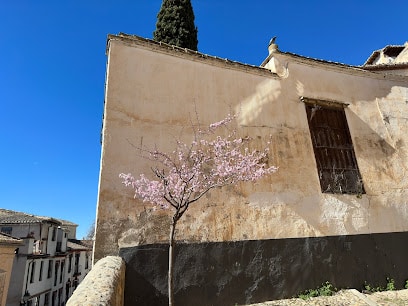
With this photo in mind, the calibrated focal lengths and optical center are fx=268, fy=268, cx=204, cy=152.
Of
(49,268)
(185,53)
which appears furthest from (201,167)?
(49,268)

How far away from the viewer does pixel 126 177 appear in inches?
203

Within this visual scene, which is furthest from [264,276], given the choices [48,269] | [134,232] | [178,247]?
[48,269]

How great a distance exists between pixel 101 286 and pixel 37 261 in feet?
70.4

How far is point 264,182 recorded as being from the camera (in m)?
6.28

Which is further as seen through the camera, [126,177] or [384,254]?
[384,254]

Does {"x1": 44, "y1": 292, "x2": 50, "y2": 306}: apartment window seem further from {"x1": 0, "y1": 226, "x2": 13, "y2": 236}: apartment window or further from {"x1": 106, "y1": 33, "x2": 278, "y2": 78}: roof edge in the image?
{"x1": 106, "y1": 33, "x2": 278, "y2": 78}: roof edge

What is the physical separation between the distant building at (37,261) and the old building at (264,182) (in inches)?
566

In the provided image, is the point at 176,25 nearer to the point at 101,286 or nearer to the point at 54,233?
the point at 101,286

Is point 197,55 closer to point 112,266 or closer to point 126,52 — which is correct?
point 126,52

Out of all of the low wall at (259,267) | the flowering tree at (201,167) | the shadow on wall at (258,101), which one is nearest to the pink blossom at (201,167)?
Answer: the flowering tree at (201,167)

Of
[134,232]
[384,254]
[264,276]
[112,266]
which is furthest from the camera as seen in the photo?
[384,254]

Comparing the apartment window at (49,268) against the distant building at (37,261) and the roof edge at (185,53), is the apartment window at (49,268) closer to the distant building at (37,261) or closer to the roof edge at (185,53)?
the distant building at (37,261)

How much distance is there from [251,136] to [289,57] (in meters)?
2.95

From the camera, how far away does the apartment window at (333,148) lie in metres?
6.97
